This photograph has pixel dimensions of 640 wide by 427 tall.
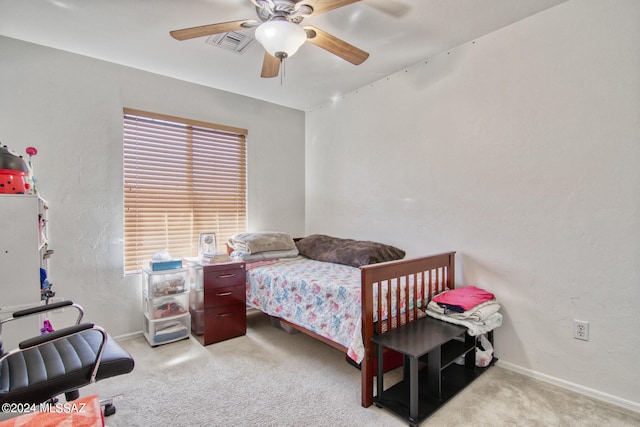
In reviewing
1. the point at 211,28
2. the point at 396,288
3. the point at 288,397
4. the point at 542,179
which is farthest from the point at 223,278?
the point at 542,179

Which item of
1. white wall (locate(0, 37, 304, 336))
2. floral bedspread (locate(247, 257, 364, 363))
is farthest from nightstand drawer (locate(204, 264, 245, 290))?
white wall (locate(0, 37, 304, 336))

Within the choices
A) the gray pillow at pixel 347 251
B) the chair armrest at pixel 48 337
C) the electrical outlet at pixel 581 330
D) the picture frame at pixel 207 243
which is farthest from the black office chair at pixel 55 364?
the electrical outlet at pixel 581 330

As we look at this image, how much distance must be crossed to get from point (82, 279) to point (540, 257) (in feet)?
11.6

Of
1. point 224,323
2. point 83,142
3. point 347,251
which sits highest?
point 83,142

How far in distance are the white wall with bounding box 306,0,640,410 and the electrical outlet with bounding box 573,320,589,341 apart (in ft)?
0.09

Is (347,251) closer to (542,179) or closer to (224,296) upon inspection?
(224,296)

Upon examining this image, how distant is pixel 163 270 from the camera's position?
2.83 metres

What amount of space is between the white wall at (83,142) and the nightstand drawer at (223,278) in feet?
2.47

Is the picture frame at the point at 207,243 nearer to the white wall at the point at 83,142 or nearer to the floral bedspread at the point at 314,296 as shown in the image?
the floral bedspread at the point at 314,296

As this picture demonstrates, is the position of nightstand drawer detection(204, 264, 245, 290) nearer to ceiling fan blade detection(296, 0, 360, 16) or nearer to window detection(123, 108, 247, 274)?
window detection(123, 108, 247, 274)

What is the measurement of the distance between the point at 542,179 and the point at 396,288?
1227 millimetres

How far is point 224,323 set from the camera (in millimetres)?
2896

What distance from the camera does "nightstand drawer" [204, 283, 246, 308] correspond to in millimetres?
2824

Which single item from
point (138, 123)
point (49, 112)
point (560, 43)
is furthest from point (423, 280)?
point (49, 112)
